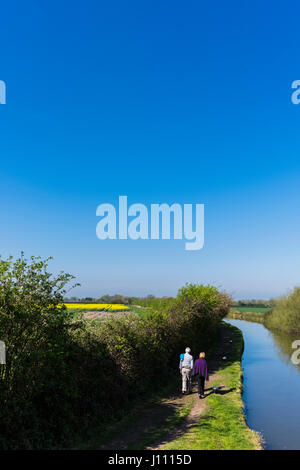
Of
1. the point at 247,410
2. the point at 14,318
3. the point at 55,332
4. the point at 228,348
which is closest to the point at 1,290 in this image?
the point at 14,318

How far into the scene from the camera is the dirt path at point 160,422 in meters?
10.6

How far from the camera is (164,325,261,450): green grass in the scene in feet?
34.2

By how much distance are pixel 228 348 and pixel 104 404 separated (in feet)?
76.0

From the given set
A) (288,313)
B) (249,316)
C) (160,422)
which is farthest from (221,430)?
(249,316)

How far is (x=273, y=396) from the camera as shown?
64.6 ft

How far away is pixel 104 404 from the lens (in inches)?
496

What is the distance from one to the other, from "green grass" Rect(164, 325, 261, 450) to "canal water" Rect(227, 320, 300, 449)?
2.82 ft

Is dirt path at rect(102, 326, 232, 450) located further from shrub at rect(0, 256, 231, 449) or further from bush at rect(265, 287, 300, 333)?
bush at rect(265, 287, 300, 333)

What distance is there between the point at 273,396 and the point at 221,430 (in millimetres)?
9277

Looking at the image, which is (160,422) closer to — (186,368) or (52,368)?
(186,368)

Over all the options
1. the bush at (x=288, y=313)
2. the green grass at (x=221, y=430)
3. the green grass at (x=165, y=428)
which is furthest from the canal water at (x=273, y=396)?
the bush at (x=288, y=313)

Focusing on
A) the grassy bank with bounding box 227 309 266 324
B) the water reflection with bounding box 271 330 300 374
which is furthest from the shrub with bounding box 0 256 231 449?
the grassy bank with bounding box 227 309 266 324

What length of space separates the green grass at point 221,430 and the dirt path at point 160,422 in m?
0.30
